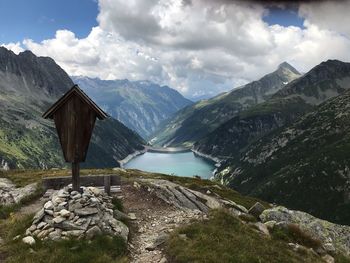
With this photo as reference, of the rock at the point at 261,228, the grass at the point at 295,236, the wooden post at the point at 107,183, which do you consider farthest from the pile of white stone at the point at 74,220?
the grass at the point at 295,236

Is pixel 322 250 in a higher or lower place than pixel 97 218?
lower

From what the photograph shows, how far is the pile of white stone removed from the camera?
23.4 metres

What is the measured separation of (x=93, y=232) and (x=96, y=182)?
12.0 meters

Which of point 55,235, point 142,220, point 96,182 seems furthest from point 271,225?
point 55,235

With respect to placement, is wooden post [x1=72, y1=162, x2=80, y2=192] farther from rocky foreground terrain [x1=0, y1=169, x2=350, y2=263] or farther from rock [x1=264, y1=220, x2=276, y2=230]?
rock [x1=264, y1=220, x2=276, y2=230]

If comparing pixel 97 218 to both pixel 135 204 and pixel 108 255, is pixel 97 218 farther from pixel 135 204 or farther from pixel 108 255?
pixel 135 204

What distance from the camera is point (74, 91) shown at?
26.7m

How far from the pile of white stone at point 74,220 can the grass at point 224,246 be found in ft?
12.6

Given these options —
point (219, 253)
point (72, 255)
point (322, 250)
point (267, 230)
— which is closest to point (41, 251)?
point (72, 255)

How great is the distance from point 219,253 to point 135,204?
1441 cm

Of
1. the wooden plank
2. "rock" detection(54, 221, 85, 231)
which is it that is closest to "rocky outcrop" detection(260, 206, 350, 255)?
the wooden plank

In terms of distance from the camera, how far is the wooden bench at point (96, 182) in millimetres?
34000

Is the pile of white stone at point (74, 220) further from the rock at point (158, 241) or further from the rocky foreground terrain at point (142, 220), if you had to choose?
the rock at point (158, 241)

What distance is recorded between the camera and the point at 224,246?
22812 mm
